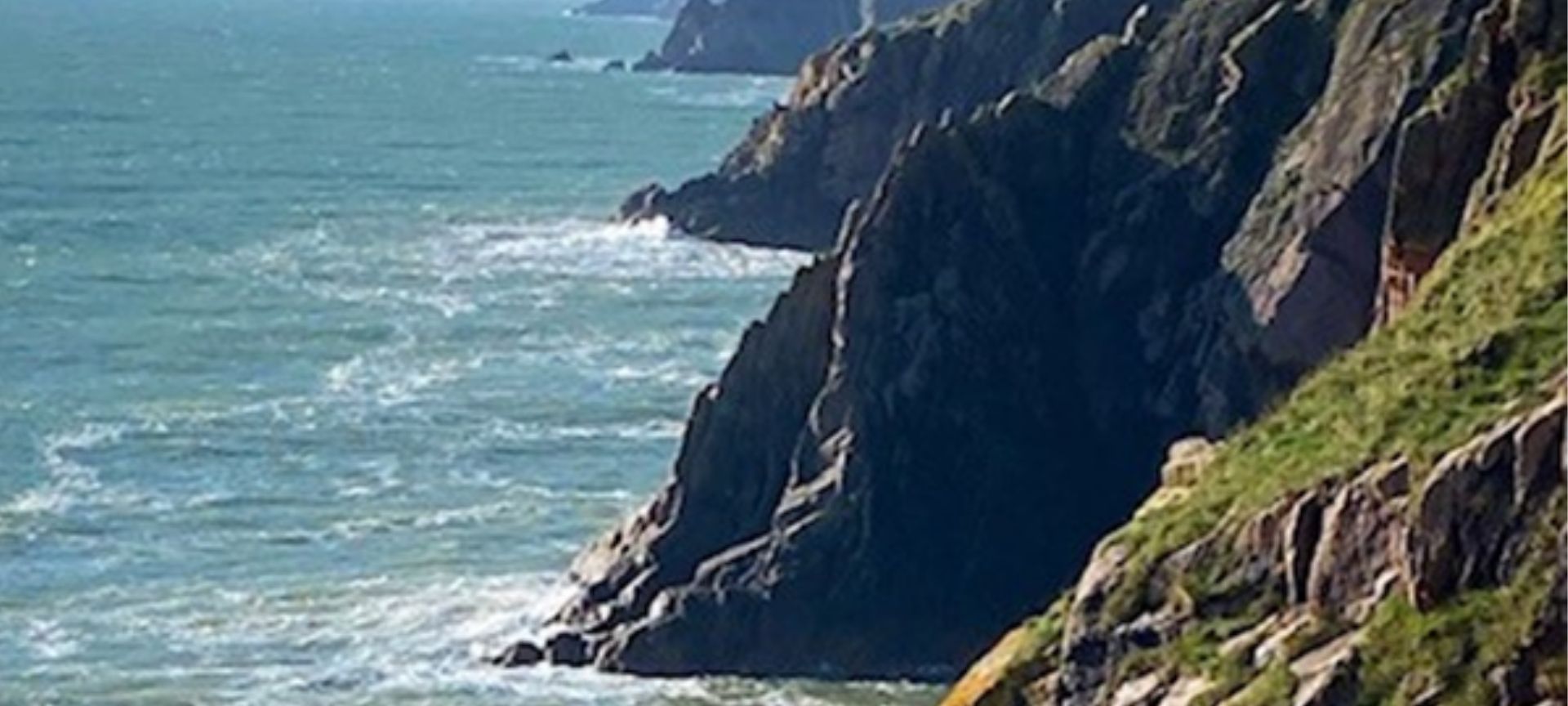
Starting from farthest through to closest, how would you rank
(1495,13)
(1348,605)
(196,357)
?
(196,357) < (1495,13) < (1348,605)

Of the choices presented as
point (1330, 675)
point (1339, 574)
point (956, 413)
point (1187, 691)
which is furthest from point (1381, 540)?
point (956, 413)

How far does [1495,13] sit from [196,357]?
6471 cm

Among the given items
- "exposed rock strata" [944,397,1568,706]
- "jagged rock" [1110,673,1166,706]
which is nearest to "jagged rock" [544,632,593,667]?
"exposed rock strata" [944,397,1568,706]

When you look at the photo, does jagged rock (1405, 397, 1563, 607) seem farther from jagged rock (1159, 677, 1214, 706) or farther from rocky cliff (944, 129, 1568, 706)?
jagged rock (1159, 677, 1214, 706)

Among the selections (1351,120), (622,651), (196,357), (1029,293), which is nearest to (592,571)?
(622,651)

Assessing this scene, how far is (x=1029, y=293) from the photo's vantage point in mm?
80750

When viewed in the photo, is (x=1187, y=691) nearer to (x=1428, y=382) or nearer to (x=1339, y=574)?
(x=1339, y=574)

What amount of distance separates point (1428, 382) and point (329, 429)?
59.0 metres

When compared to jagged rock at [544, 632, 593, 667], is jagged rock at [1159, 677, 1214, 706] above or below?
below

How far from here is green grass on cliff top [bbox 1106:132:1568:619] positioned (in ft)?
133

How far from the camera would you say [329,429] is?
3875 inches

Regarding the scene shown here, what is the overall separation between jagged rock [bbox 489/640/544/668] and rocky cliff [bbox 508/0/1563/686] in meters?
0.84

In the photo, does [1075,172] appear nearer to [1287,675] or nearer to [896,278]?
[896,278]

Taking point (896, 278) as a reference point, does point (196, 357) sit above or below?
above
